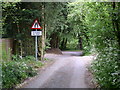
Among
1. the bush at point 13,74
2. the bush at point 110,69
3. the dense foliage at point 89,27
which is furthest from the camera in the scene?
the bush at point 13,74

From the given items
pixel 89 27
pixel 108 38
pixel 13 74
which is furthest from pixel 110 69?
pixel 13 74

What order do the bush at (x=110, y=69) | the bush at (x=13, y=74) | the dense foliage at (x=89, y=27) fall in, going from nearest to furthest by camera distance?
the bush at (x=110, y=69)
the dense foliage at (x=89, y=27)
the bush at (x=13, y=74)

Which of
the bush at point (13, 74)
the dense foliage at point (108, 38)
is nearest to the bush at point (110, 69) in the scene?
the dense foliage at point (108, 38)

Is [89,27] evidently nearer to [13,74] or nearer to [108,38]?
[108,38]

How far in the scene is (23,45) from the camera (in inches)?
527

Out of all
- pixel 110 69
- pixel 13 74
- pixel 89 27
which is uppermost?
pixel 89 27

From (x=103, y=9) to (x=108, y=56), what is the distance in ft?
5.59

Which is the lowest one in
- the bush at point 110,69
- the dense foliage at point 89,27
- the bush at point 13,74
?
the bush at point 13,74

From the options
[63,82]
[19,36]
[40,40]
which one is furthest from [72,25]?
[63,82]

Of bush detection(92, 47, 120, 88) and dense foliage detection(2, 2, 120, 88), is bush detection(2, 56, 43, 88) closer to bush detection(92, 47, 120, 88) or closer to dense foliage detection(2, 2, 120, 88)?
dense foliage detection(2, 2, 120, 88)

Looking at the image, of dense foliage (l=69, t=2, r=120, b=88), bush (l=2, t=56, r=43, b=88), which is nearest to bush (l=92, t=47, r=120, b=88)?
dense foliage (l=69, t=2, r=120, b=88)

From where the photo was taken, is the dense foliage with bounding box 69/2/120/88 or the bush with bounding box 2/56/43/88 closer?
the dense foliage with bounding box 69/2/120/88

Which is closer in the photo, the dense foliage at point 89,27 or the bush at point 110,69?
the bush at point 110,69

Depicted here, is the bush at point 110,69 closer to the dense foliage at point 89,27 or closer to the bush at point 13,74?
the dense foliage at point 89,27
